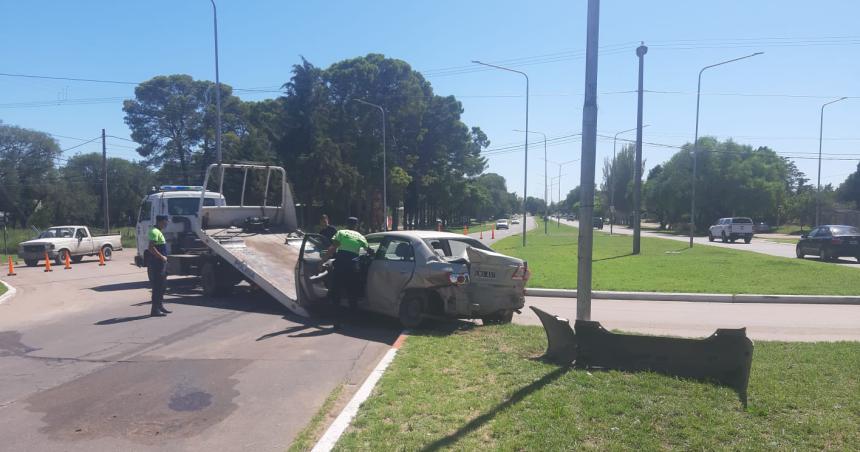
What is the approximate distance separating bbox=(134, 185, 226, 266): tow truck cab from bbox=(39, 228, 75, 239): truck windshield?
11.4 meters

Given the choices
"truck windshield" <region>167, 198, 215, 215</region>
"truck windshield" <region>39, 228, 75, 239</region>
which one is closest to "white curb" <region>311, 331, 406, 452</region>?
"truck windshield" <region>167, 198, 215, 215</region>

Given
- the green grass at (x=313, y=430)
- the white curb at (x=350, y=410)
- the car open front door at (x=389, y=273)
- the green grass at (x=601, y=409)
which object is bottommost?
the green grass at (x=313, y=430)

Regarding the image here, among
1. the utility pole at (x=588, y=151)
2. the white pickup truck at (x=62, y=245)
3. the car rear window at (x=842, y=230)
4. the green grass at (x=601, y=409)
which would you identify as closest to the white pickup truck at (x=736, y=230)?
the car rear window at (x=842, y=230)

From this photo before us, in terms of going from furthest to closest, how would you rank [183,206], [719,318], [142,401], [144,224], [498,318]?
[144,224], [183,206], [719,318], [498,318], [142,401]

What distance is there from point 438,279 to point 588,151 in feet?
9.47

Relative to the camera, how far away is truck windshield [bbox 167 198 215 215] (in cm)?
1541

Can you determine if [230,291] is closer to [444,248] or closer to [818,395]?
[444,248]

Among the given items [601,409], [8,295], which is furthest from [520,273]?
[8,295]

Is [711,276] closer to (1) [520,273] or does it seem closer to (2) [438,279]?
(1) [520,273]

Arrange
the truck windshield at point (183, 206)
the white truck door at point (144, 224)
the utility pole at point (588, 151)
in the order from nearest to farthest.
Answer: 1. the utility pole at point (588, 151)
2. the truck windshield at point (183, 206)
3. the white truck door at point (144, 224)

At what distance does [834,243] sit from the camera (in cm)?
2281

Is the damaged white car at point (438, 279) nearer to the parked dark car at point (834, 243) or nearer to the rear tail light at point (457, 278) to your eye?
the rear tail light at point (457, 278)

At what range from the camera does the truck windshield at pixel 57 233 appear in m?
24.8

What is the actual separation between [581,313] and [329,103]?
38.8m
